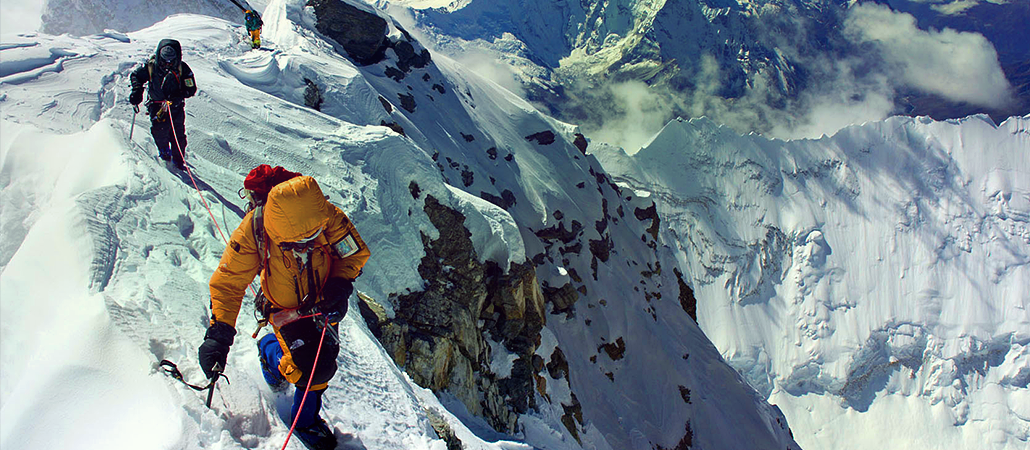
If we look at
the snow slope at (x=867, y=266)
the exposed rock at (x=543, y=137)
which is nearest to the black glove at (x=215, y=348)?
the exposed rock at (x=543, y=137)

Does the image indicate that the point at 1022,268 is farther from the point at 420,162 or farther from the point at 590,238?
the point at 420,162

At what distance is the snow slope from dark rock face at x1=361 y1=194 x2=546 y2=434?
62289 millimetres

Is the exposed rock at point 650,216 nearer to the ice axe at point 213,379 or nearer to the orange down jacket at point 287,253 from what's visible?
the orange down jacket at point 287,253

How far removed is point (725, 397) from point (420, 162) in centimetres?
2533

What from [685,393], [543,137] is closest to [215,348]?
[685,393]

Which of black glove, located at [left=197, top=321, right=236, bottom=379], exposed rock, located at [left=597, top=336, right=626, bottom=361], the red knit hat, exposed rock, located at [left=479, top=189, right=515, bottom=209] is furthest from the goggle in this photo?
exposed rock, located at [left=597, top=336, right=626, bottom=361]

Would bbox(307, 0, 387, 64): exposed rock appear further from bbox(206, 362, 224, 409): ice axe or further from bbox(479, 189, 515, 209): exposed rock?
bbox(206, 362, 224, 409): ice axe

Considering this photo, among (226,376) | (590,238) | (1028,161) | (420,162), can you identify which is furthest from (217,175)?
(1028,161)

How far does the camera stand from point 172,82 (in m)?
9.09

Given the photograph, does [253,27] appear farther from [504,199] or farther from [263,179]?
[263,179]

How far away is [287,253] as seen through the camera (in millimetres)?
4695

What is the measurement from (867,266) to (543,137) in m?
83.8

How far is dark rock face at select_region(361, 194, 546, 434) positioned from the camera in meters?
12.7

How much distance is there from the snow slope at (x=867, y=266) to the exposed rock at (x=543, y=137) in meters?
42.5
